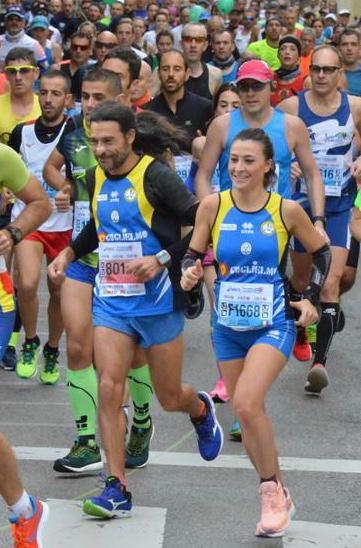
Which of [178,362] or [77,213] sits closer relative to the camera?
[178,362]

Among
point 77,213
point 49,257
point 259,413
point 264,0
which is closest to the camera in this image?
point 259,413

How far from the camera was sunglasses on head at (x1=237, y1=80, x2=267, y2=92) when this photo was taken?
310 inches

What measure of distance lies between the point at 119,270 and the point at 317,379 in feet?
8.26

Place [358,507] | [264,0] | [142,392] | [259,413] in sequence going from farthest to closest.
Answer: [264,0], [142,392], [358,507], [259,413]

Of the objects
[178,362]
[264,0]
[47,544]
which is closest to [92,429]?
[178,362]

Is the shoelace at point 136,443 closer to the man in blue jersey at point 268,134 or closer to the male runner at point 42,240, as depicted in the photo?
the man in blue jersey at point 268,134

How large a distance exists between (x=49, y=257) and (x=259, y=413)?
3.40 meters

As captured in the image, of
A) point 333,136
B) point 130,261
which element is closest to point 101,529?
point 130,261

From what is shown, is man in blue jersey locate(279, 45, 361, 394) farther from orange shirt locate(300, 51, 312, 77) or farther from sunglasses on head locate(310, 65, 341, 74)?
orange shirt locate(300, 51, 312, 77)

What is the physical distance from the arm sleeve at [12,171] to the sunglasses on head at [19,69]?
13.0ft

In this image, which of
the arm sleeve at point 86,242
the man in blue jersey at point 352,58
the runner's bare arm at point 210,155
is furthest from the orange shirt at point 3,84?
the arm sleeve at point 86,242

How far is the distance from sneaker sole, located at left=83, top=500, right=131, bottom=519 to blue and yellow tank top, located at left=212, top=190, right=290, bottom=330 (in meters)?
0.98

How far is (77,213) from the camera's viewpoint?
25.5ft

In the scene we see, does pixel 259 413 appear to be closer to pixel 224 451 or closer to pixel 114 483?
pixel 114 483
